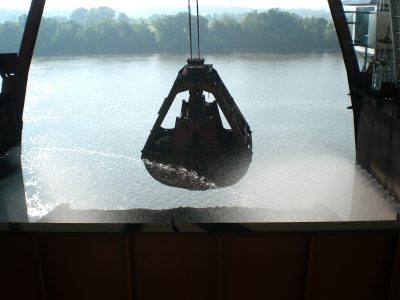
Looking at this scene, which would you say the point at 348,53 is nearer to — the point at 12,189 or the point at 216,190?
the point at 216,190

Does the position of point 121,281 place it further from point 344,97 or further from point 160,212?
point 344,97

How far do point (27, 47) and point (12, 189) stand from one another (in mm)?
7223

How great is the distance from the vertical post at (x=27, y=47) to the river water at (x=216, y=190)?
5.73 meters

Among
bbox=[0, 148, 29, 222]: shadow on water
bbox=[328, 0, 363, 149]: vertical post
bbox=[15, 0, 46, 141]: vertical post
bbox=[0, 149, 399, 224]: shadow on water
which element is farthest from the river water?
bbox=[15, 0, 46, 141]: vertical post

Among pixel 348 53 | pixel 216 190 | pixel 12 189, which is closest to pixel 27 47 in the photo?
pixel 12 189

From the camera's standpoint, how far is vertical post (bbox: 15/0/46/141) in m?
17.5

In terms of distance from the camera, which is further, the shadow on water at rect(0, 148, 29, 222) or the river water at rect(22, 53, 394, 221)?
the river water at rect(22, 53, 394, 221)

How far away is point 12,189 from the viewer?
20.7 metres

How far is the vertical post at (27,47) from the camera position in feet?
57.3

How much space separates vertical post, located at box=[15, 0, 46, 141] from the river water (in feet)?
18.8

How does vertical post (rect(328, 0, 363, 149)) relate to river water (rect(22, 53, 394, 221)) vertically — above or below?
above

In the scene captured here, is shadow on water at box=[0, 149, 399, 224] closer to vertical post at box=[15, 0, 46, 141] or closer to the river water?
the river water

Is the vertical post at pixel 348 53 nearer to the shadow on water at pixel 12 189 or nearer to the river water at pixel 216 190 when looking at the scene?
the river water at pixel 216 190

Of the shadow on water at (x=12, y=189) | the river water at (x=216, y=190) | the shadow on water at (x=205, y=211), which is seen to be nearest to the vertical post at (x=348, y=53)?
the shadow on water at (x=205, y=211)
